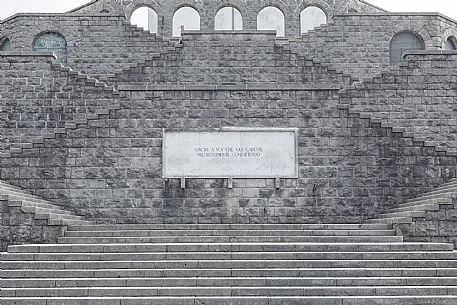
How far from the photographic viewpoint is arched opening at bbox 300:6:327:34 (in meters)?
30.5

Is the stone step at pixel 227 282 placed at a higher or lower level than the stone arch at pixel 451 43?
lower

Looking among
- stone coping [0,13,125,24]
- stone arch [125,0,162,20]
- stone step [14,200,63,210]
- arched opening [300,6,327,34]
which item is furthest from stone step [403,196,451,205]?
stone arch [125,0,162,20]

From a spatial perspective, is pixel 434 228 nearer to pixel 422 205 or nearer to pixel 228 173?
pixel 422 205

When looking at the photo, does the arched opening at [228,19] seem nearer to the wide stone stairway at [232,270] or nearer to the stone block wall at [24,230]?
the wide stone stairway at [232,270]

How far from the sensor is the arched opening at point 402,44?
2583 cm

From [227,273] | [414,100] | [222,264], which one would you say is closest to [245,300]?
[227,273]

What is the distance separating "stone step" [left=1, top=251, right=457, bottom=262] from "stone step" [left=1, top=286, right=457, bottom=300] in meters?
1.09

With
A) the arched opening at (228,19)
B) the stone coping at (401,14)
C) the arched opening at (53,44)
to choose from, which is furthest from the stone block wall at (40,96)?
the arched opening at (228,19)

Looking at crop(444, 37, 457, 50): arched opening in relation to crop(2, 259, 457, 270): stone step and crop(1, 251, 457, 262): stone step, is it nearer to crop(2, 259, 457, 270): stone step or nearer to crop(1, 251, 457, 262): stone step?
crop(1, 251, 457, 262): stone step

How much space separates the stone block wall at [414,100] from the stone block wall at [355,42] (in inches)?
171

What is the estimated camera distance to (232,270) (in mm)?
12664

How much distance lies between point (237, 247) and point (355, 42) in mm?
13617

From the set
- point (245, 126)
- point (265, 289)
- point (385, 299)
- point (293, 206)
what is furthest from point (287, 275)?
point (245, 126)

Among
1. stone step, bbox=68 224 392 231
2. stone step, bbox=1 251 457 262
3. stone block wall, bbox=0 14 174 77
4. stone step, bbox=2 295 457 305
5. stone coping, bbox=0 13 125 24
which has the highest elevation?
stone coping, bbox=0 13 125 24
